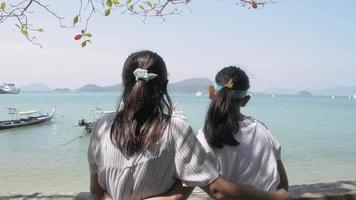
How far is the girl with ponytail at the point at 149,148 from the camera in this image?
148 cm

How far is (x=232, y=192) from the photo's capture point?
1614 mm

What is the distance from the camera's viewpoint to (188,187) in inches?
59.9

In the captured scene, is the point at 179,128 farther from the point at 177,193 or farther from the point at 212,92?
the point at 212,92

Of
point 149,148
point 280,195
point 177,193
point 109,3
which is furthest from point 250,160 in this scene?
point 109,3

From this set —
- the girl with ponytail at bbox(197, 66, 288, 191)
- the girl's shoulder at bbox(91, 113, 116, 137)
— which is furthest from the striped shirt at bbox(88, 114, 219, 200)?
the girl with ponytail at bbox(197, 66, 288, 191)

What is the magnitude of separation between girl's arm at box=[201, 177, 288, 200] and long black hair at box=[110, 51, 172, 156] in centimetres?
30

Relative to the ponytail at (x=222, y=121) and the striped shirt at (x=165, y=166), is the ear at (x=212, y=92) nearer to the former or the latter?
the ponytail at (x=222, y=121)

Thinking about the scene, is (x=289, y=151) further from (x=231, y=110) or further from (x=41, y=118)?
(x=41, y=118)

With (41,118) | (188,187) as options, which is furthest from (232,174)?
(41,118)

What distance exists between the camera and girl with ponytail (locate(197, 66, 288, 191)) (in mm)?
1877

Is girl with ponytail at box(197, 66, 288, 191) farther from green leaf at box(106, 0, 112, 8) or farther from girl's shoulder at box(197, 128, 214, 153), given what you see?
green leaf at box(106, 0, 112, 8)

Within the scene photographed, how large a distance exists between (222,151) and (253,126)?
20 cm

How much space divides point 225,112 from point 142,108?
55 centimetres

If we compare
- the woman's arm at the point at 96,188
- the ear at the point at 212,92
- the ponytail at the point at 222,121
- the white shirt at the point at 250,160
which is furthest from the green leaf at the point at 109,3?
the woman's arm at the point at 96,188
